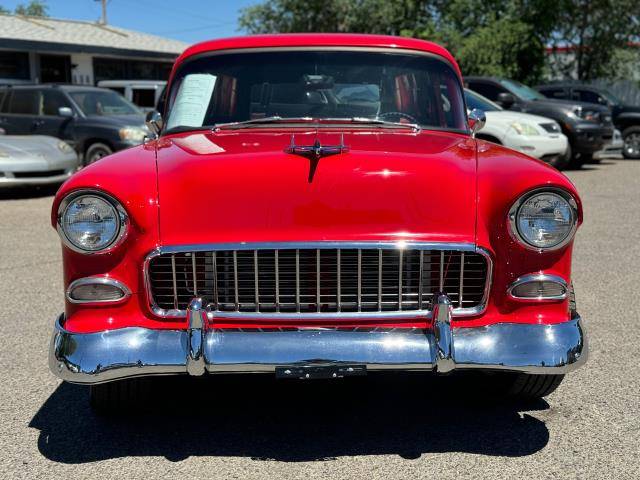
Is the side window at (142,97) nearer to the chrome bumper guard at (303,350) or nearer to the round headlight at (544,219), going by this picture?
the chrome bumper guard at (303,350)

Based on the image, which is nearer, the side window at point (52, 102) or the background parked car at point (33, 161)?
the background parked car at point (33, 161)

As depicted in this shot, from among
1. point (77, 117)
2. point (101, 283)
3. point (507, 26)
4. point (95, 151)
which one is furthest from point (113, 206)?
point (507, 26)

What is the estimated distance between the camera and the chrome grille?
289 cm

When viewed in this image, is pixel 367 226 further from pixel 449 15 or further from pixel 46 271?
pixel 449 15

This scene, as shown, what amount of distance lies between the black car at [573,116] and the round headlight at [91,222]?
11.5m

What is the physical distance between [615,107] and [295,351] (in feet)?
50.7

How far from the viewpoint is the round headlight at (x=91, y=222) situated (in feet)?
9.50

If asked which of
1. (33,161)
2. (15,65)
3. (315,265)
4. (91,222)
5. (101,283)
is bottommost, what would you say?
(15,65)

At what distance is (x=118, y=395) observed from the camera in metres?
3.28

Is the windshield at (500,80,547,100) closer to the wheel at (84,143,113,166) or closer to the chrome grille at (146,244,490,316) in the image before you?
the wheel at (84,143,113,166)

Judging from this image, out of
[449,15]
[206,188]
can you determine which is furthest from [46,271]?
[449,15]

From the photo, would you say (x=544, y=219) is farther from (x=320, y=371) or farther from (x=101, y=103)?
(x=101, y=103)

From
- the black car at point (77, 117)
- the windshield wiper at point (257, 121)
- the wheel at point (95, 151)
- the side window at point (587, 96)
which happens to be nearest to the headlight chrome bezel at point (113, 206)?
the windshield wiper at point (257, 121)

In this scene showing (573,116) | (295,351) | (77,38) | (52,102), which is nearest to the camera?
(295,351)
